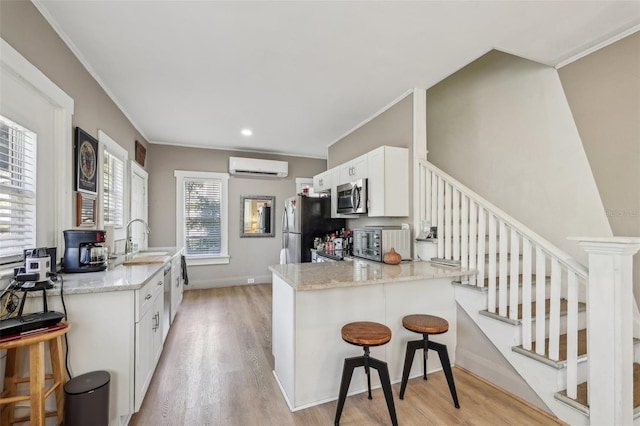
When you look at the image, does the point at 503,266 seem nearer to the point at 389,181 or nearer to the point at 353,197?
the point at 389,181

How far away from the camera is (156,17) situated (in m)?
1.96

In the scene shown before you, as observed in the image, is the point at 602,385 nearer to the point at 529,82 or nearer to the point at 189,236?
the point at 529,82

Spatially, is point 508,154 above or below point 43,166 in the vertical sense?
above

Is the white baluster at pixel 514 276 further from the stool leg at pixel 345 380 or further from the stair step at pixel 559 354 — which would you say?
the stool leg at pixel 345 380

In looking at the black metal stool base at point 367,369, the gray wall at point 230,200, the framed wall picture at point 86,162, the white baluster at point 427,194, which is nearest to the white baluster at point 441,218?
the white baluster at point 427,194

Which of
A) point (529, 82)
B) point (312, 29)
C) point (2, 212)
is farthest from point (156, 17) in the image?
point (529, 82)

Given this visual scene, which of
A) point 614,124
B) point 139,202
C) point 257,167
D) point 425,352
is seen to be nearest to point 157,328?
point 425,352

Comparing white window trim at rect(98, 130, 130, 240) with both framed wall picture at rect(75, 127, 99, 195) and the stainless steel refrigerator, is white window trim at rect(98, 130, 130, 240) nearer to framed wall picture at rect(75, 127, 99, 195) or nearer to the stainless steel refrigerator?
framed wall picture at rect(75, 127, 99, 195)

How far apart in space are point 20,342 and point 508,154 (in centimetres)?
407

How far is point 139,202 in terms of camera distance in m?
4.51

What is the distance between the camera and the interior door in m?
4.17

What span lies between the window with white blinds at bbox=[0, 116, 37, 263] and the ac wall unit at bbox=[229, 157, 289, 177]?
3.48 m

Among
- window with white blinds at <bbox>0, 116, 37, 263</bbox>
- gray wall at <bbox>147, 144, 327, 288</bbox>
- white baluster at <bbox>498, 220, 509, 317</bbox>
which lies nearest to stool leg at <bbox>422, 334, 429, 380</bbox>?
white baluster at <bbox>498, 220, 509, 317</bbox>

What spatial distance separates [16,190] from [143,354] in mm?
1317
